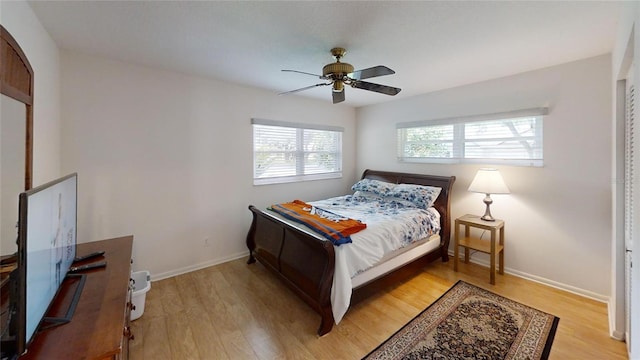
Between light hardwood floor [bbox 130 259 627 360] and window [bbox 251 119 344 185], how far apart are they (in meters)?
1.50

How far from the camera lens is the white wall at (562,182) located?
251cm

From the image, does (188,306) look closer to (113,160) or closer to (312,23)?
(113,160)

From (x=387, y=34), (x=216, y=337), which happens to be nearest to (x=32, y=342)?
(x=216, y=337)

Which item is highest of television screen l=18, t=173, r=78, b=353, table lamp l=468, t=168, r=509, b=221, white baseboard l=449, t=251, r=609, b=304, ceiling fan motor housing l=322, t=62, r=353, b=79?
ceiling fan motor housing l=322, t=62, r=353, b=79

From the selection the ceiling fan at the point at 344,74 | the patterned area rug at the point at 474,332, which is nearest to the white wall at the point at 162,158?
the ceiling fan at the point at 344,74

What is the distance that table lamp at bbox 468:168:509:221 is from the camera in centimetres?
291

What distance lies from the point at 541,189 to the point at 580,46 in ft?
4.65

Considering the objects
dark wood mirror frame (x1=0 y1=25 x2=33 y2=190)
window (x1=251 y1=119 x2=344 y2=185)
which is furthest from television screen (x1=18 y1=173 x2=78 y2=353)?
window (x1=251 y1=119 x2=344 y2=185)

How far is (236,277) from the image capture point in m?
3.00

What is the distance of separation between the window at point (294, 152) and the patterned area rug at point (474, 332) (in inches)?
102

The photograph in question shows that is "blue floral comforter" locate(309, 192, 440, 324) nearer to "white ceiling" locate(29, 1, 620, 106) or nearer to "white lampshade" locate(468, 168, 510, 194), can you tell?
"white lampshade" locate(468, 168, 510, 194)

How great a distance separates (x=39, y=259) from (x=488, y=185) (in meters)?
3.59

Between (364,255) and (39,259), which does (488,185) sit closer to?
(364,255)

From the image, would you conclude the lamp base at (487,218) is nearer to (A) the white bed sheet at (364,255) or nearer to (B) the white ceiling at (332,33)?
(A) the white bed sheet at (364,255)
